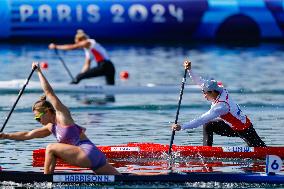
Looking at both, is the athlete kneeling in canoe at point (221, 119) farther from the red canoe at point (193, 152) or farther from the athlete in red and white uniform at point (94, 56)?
the athlete in red and white uniform at point (94, 56)

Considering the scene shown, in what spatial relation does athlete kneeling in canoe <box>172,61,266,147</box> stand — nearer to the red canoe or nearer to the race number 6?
the red canoe

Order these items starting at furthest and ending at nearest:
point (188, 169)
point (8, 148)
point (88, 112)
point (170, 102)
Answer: point (170, 102) < point (88, 112) < point (8, 148) < point (188, 169)

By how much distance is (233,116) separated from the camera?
19.6 meters

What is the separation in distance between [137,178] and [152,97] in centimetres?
1545

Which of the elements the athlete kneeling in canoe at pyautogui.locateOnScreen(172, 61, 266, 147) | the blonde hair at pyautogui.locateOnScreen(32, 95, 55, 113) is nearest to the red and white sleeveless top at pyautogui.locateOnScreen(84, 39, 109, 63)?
the athlete kneeling in canoe at pyautogui.locateOnScreen(172, 61, 266, 147)

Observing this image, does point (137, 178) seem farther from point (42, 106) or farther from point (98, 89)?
point (98, 89)

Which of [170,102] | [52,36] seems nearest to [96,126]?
[170,102]

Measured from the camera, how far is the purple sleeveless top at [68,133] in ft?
52.2

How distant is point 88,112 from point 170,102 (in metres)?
3.28

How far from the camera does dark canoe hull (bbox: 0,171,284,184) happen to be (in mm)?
16172

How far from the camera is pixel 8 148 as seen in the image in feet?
68.8

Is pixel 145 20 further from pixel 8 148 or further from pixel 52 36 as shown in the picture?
pixel 8 148

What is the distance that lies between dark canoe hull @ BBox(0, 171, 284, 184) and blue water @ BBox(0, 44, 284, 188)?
213 centimetres

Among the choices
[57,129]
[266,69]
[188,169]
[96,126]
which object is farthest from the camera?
[266,69]
